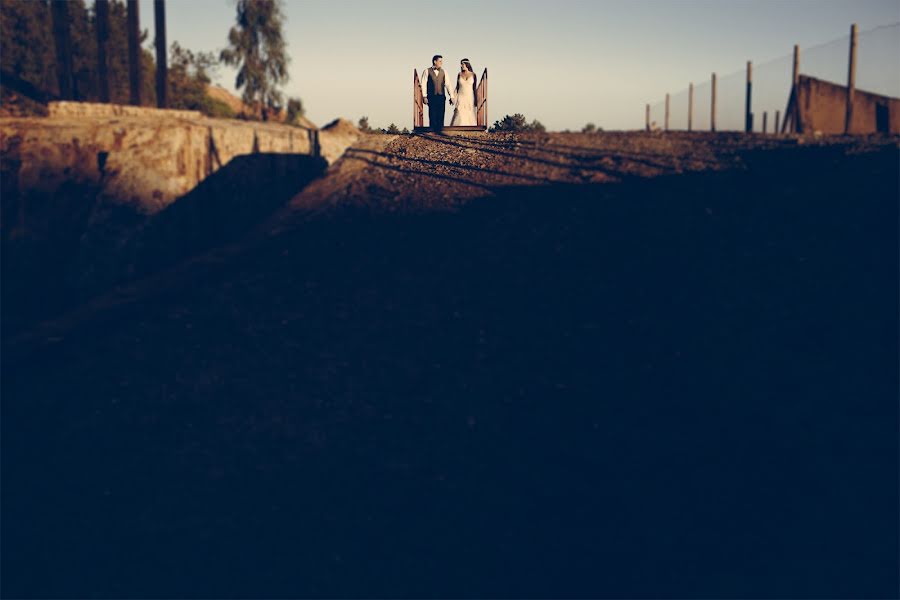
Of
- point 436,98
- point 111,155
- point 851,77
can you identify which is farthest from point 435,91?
point 851,77

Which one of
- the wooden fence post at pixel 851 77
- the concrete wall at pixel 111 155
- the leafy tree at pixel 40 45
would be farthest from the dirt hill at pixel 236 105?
the wooden fence post at pixel 851 77

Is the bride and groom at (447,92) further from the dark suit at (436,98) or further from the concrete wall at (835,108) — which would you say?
the concrete wall at (835,108)

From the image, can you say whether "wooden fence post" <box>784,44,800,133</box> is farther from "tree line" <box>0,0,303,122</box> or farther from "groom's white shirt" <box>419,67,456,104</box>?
"tree line" <box>0,0,303,122</box>

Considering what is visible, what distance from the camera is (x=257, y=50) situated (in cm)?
3588

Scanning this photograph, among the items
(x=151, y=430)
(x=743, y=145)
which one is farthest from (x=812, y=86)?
(x=151, y=430)

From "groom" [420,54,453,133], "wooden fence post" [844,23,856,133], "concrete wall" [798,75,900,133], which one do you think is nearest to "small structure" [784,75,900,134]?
"concrete wall" [798,75,900,133]

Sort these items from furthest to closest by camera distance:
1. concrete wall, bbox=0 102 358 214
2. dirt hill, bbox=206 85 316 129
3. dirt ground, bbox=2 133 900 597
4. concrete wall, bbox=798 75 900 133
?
dirt hill, bbox=206 85 316 129 → concrete wall, bbox=798 75 900 133 → concrete wall, bbox=0 102 358 214 → dirt ground, bbox=2 133 900 597

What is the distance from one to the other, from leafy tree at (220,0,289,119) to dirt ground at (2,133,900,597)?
29.8 m

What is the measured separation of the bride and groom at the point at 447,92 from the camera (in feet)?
38.4

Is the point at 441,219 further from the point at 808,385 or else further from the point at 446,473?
the point at 808,385

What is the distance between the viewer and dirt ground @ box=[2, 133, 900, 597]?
482 cm

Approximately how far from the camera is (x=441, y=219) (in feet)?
29.8

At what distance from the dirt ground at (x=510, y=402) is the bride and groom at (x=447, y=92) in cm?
319

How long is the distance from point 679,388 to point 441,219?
167 inches
